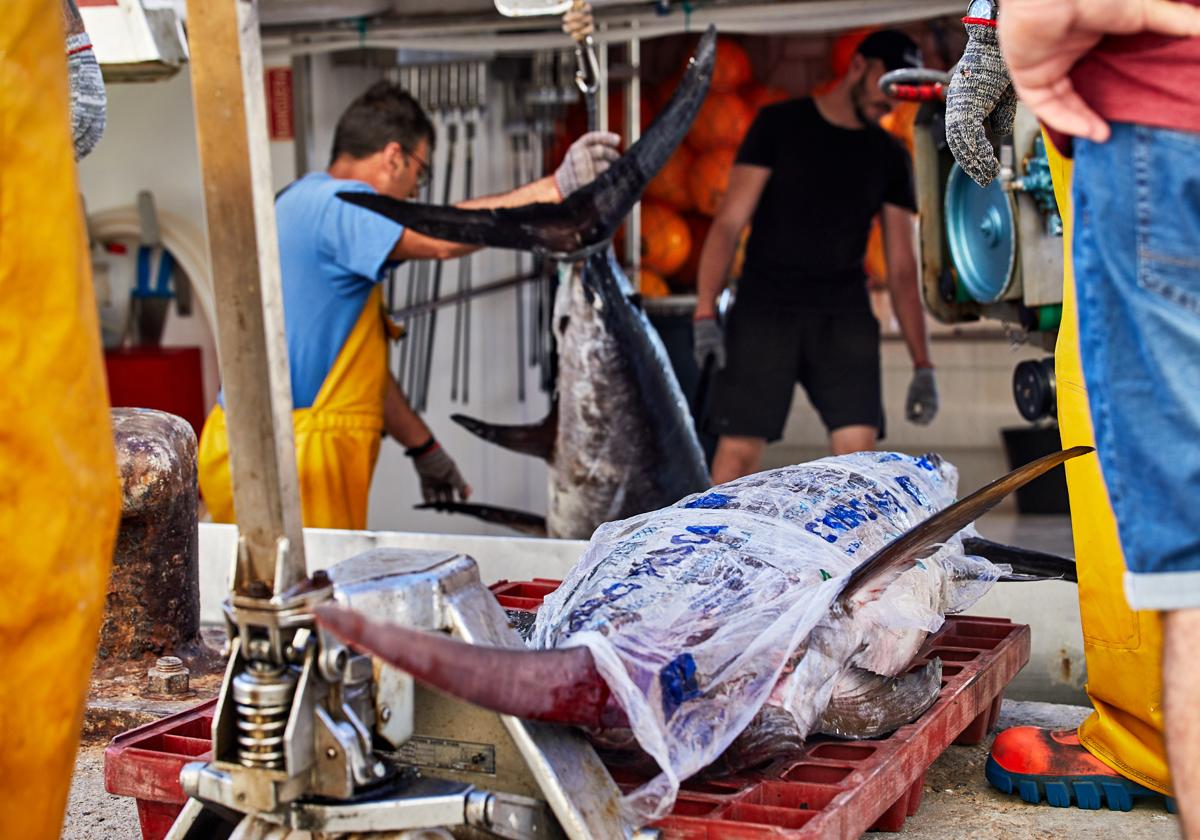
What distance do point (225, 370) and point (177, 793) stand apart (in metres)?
0.72

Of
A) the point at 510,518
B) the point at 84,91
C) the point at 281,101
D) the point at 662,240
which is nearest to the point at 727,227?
the point at 510,518

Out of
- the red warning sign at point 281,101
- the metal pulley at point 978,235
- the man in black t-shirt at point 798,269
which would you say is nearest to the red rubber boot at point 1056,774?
the metal pulley at point 978,235

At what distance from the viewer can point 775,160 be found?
5.15m

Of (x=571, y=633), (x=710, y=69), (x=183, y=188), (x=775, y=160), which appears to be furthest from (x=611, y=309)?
(x=183, y=188)

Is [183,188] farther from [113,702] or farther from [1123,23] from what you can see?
[1123,23]

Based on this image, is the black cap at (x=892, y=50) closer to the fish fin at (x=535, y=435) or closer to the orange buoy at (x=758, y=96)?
the fish fin at (x=535, y=435)

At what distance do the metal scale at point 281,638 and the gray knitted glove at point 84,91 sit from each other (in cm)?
125

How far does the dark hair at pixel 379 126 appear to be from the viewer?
444 centimetres

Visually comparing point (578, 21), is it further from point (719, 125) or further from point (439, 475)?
point (719, 125)

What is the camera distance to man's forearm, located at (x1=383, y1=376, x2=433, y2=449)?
486 centimetres

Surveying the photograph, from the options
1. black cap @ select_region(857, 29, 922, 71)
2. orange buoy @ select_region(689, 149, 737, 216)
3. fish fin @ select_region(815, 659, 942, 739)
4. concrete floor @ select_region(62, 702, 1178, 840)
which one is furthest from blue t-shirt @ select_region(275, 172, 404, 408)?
orange buoy @ select_region(689, 149, 737, 216)

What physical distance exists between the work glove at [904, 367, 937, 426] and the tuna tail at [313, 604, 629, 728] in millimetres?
3929

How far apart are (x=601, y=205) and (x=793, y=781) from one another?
2206 mm

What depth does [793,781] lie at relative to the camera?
1909mm
